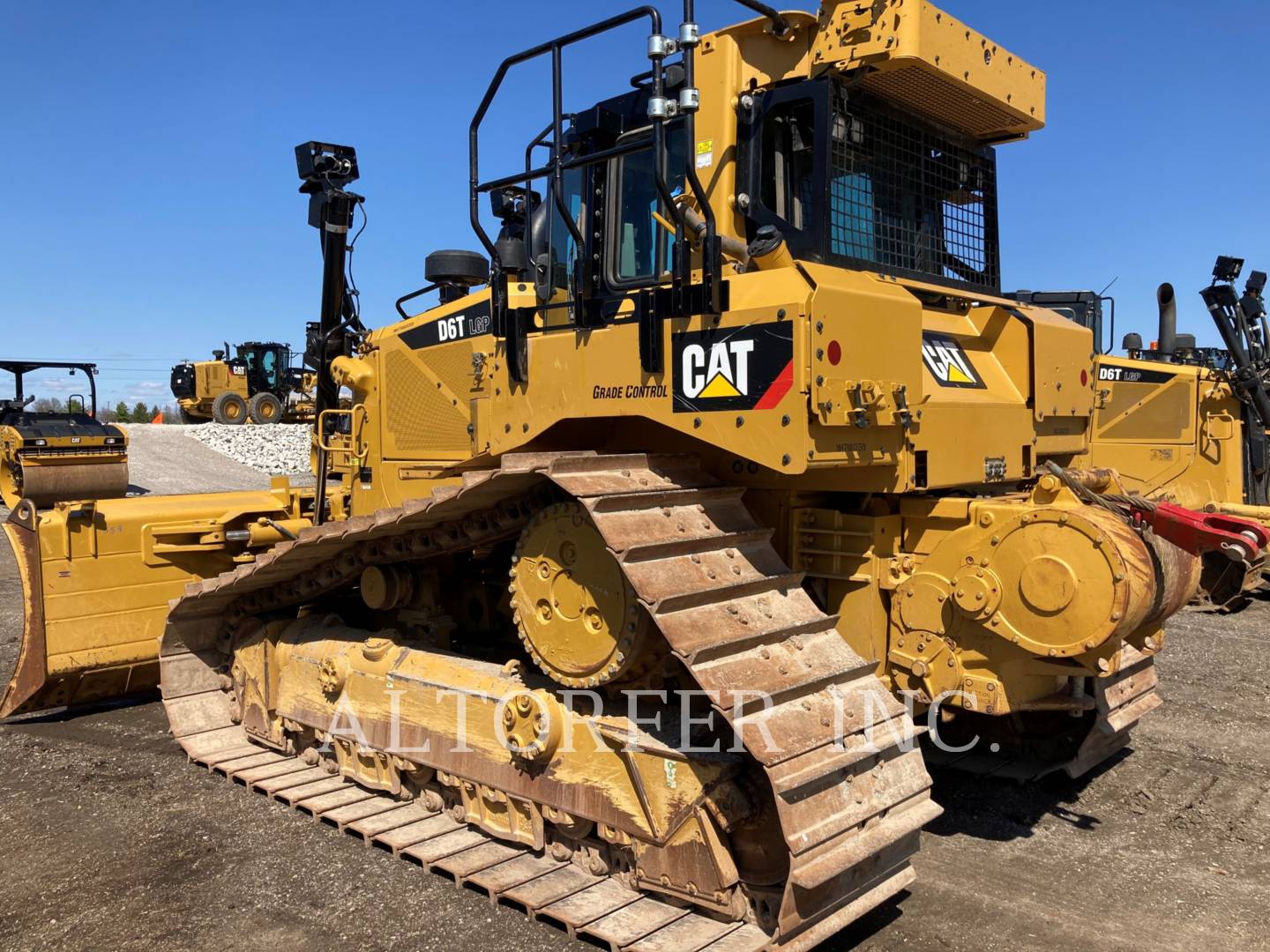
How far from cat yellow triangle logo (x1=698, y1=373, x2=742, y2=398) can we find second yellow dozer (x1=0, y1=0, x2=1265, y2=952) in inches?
0.7

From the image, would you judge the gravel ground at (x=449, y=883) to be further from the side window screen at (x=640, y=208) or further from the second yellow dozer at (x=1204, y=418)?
the second yellow dozer at (x=1204, y=418)

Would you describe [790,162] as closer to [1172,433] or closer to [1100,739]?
[1100,739]

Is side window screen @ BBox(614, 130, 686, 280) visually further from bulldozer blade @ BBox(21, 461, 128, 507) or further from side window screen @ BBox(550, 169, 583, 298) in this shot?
bulldozer blade @ BBox(21, 461, 128, 507)

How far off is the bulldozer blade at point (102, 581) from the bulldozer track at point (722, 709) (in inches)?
101

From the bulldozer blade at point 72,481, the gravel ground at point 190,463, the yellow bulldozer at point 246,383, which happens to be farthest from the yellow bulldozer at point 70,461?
the yellow bulldozer at point 246,383

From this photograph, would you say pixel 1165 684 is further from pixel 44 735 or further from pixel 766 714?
pixel 44 735

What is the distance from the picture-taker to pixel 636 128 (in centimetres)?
478

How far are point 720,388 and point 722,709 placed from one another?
4.29 ft

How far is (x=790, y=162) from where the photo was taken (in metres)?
4.67

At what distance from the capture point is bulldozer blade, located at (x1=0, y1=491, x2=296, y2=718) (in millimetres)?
6477

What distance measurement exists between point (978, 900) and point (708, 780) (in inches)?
52.1

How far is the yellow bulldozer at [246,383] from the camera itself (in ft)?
105

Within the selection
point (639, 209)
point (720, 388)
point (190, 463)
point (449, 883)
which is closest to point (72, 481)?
point (449, 883)

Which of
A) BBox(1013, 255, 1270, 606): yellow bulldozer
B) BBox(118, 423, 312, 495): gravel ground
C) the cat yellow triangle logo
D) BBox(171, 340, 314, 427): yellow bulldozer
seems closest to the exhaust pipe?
BBox(1013, 255, 1270, 606): yellow bulldozer
